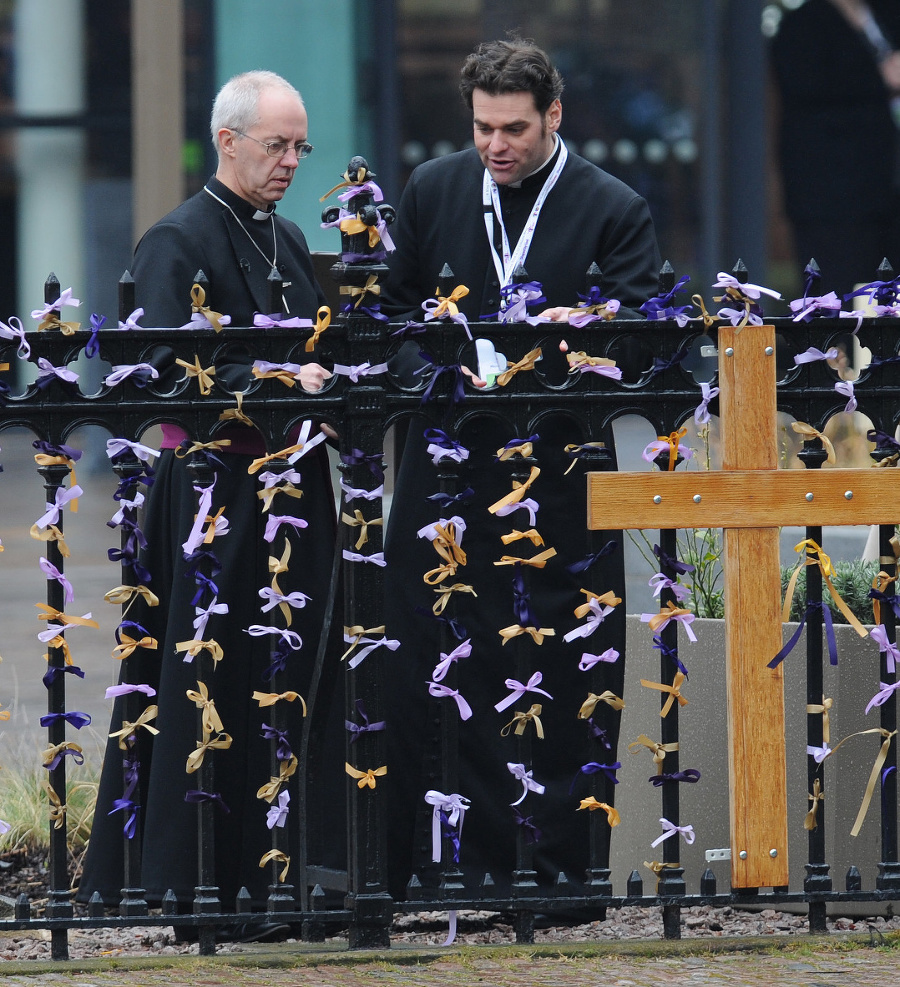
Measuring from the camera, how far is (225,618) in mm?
4117

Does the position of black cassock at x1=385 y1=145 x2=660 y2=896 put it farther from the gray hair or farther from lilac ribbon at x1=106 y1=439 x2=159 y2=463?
lilac ribbon at x1=106 y1=439 x2=159 y2=463

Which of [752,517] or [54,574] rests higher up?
[752,517]

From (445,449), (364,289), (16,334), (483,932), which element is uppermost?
(364,289)

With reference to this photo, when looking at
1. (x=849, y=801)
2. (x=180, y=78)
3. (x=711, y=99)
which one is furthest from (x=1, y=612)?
(x=711, y=99)

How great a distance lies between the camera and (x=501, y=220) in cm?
438

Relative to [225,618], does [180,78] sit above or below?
above

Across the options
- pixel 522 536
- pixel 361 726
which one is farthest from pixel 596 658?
pixel 361 726

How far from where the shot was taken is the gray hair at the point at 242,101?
4.10 m

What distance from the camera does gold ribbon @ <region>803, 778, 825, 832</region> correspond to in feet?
12.4

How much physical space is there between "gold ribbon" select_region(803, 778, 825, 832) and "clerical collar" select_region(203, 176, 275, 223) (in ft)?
6.32

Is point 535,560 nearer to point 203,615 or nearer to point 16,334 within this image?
point 203,615

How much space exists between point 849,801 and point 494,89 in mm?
1923

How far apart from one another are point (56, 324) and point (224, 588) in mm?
857

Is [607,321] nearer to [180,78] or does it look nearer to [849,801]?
[849,801]
